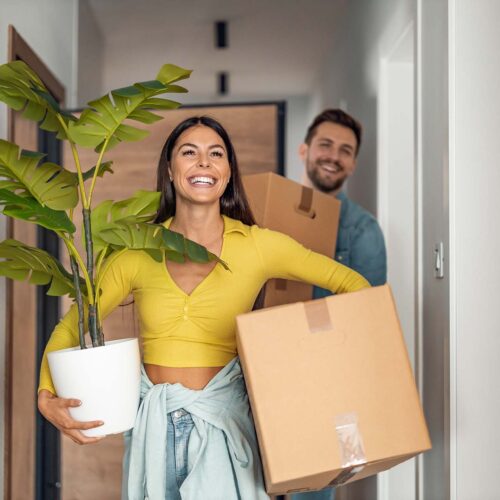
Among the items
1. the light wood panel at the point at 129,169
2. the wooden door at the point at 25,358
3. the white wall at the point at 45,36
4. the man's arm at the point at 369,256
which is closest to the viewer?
the white wall at the point at 45,36

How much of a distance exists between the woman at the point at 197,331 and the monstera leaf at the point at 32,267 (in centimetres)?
9

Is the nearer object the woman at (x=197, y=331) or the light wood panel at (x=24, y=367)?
the woman at (x=197, y=331)

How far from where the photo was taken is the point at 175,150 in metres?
1.75

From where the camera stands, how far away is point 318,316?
1.47 metres

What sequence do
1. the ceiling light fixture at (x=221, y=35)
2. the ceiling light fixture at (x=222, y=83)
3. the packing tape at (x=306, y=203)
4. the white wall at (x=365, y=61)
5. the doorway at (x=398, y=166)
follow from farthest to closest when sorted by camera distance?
the ceiling light fixture at (x=222, y=83) → the ceiling light fixture at (x=221, y=35) → the doorway at (x=398, y=166) → the white wall at (x=365, y=61) → the packing tape at (x=306, y=203)

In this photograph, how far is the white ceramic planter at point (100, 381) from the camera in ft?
4.78

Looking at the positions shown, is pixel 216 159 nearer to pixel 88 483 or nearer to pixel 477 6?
pixel 477 6

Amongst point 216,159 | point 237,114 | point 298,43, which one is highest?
point 298,43

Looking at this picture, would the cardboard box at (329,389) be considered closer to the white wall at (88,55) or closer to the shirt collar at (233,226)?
the shirt collar at (233,226)

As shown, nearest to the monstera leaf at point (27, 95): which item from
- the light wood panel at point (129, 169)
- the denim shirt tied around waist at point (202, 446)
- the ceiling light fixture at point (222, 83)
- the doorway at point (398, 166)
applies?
the denim shirt tied around waist at point (202, 446)

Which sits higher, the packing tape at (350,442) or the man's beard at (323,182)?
the man's beard at (323,182)

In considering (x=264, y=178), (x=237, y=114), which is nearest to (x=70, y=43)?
(x=237, y=114)

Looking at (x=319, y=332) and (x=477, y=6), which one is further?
(x=477, y=6)

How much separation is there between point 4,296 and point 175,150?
0.98 meters
